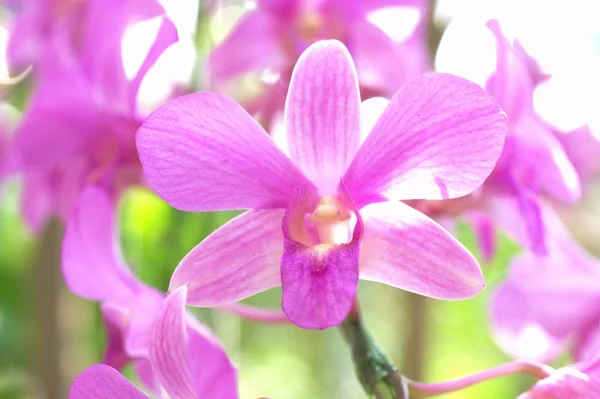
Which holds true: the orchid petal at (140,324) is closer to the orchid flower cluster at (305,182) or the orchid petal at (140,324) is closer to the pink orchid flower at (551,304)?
the orchid flower cluster at (305,182)

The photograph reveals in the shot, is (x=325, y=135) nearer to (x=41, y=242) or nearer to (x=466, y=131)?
(x=466, y=131)

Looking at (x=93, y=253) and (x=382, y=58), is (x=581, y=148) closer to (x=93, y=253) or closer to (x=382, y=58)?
(x=382, y=58)

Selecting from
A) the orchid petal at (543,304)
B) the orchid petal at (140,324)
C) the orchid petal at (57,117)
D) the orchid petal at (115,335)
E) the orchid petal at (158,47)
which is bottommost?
the orchid petal at (543,304)

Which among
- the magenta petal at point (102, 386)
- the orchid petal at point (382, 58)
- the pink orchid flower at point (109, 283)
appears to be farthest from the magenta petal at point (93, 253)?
the orchid petal at point (382, 58)

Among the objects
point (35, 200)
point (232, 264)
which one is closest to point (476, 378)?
point (232, 264)

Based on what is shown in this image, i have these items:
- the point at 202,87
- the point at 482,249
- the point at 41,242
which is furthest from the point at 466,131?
the point at 41,242

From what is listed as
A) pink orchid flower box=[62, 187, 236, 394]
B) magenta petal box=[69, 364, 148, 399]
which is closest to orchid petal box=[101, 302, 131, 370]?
pink orchid flower box=[62, 187, 236, 394]
